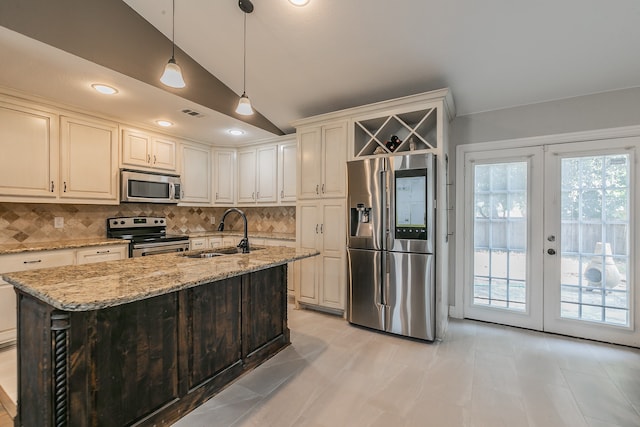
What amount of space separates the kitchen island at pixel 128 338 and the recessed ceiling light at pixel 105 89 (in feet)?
5.90

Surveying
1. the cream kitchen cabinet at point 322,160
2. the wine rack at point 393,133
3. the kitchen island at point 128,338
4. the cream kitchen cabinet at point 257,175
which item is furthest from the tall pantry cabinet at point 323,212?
the kitchen island at point 128,338

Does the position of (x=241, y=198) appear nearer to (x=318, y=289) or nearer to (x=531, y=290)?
(x=318, y=289)

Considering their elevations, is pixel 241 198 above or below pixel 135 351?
above

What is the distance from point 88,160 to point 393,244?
3.53 metres

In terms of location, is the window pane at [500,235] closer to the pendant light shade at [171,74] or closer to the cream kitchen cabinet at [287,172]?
the cream kitchen cabinet at [287,172]

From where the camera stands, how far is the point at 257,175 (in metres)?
4.60

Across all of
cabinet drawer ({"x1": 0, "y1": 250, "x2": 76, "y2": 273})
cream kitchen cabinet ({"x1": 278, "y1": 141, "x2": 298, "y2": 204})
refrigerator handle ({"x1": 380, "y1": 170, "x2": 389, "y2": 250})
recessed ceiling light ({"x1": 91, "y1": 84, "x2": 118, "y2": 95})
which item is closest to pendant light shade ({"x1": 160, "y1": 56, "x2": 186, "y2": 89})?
recessed ceiling light ({"x1": 91, "y1": 84, "x2": 118, "y2": 95})

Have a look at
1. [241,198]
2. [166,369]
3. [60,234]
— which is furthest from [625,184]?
[60,234]

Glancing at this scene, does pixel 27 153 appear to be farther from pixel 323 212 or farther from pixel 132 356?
pixel 323 212

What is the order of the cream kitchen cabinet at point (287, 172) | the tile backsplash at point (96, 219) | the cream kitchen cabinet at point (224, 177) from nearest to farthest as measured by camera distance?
the tile backsplash at point (96, 219) → the cream kitchen cabinet at point (287, 172) → the cream kitchen cabinet at point (224, 177)

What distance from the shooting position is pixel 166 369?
5.42ft

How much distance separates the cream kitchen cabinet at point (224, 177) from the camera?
4.64 meters

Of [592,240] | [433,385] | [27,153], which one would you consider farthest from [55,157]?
[592,240]

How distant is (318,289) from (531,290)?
2.35 m
